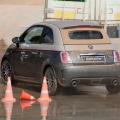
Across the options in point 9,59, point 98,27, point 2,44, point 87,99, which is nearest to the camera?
point 87,99

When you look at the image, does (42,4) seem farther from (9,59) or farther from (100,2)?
(9,59)

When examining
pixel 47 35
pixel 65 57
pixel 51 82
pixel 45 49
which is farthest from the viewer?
pixel 47 35

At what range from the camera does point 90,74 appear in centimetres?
1076

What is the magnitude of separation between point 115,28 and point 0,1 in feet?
15.4

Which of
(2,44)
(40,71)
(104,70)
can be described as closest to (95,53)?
(104,70)

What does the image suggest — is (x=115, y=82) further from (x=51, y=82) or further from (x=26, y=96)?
(x=26, y=96)

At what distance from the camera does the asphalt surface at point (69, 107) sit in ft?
28.9

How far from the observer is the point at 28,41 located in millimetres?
11930

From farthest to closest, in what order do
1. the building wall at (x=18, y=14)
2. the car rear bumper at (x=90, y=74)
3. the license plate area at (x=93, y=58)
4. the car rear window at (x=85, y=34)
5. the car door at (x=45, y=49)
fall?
the building wall at (x=18, y=14)
the car rear window at (x=85, y=34)
the car door at (x=45, y=49)
the license plate area at (x=93, y=58)
the car rear bumper at (x=90, y=74)

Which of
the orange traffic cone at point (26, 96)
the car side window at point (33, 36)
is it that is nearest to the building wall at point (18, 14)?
the car side window at point (33, 36)

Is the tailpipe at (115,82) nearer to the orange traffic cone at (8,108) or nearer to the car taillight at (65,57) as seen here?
the car taillight at (65,57)

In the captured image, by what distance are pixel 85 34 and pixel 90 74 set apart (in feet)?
3.48

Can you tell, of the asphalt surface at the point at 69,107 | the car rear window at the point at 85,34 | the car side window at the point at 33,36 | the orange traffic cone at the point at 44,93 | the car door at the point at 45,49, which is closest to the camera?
the asphalt surface at the point at 69,107

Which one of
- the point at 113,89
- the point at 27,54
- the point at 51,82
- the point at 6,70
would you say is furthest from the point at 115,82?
the point at 6,70
